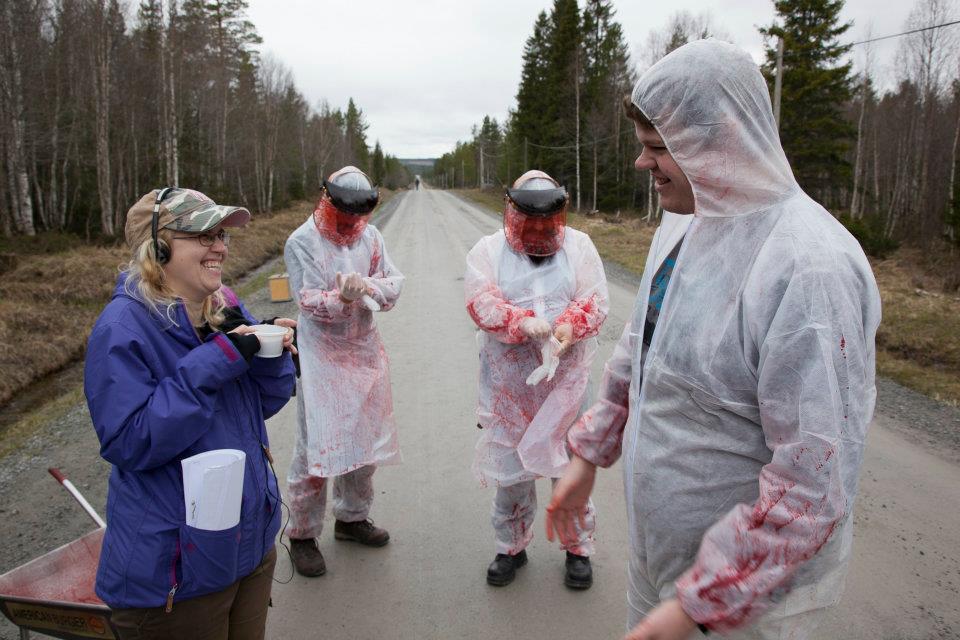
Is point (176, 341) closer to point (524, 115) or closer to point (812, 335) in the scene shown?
point (812, 335)

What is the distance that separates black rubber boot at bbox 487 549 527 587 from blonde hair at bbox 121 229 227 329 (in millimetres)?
2112

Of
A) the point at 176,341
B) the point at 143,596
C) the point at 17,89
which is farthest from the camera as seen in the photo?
the point at 17,89

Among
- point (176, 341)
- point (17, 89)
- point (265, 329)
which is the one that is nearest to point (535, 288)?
point (265, 329)

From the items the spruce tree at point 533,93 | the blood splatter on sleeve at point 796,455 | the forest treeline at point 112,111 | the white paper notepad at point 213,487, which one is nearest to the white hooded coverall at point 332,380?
the white paper notepad at point 213,487

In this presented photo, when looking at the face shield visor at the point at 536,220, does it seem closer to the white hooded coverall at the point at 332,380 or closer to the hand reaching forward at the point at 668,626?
the white hooded coverall at the point at 332,380

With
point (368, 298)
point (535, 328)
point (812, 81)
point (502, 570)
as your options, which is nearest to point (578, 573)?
point (502, 570)

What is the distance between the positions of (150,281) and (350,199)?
156cm

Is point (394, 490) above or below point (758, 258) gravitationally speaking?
below

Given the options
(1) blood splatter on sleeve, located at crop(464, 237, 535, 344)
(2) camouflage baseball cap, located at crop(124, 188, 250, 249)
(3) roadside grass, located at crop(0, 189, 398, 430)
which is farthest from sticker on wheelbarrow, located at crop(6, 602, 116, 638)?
(3) roadside grass, located at crop(0, 189, 398, 430)

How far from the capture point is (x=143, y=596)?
187 cm

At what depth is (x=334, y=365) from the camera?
3367mm

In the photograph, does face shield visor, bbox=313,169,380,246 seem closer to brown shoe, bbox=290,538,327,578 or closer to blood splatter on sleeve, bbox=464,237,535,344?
blood splatter on sleeve, bbox=464,237,535,344

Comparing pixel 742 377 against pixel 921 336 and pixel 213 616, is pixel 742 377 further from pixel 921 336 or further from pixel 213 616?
pixel 921 336

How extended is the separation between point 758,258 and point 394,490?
11.2 ft
